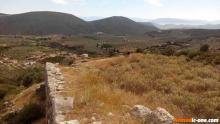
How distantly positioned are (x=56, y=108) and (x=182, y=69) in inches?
383

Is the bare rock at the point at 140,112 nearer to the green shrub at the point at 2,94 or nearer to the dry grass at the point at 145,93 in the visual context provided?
the dry grass at the point at 145,93

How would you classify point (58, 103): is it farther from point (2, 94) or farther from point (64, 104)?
point (2, 94)

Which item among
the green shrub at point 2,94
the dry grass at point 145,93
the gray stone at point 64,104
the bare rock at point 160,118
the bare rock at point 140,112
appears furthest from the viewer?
the green shrub at point 2,94

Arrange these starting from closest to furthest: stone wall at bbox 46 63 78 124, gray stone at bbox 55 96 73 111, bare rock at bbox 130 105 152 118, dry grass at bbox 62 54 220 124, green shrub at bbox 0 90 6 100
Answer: stone wall at bbox 46 63 78 124, bare rock at bbox 130 105 152 118, gray stone at bbox 55 96 73 111, dry grass at bbox 62 54 220 124, green shrub at bbox 0 90 6 100

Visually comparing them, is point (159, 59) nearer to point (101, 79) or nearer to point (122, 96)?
point (101, 79)

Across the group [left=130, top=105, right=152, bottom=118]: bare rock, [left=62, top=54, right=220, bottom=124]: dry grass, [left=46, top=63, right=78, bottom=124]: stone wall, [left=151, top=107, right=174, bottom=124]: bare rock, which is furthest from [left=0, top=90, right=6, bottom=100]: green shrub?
[left=151, top=107, right=174, bottom=124]: bare rock

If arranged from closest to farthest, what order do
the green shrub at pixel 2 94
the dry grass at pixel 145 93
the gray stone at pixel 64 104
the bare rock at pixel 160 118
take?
1. the bare rock at pixel 160 118
2. the gray stone at pixel 64 104
3. the dry grass at pixel 145 93
4. the green shrub at pixel 2 94

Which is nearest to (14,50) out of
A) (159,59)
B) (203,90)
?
(159,59)

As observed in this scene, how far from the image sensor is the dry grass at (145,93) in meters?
8.24

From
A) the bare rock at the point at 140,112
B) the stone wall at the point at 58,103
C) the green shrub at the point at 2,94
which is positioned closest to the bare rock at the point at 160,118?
the bare rock at the point at 140,112

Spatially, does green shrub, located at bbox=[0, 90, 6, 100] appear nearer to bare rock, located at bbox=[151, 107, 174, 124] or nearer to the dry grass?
the dry grass

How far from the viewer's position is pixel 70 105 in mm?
8156

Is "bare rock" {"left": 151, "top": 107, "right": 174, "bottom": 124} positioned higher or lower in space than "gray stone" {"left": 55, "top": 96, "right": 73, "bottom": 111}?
lower

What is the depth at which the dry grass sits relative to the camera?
27.0 ft
